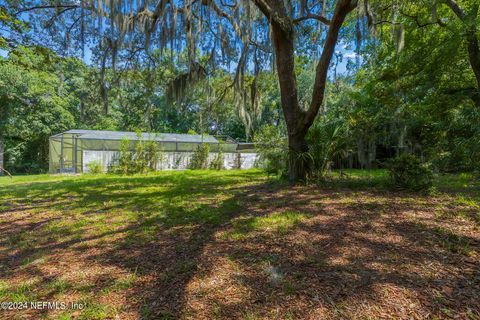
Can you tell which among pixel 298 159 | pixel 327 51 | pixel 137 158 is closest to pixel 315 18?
pixel 327 51

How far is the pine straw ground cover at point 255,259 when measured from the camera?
119 centimetres

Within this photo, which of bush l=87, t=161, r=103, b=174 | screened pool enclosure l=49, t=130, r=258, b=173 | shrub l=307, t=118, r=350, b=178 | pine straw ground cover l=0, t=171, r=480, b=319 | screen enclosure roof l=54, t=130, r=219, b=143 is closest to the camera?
pine straw ground cover l=0, t=171, r=480, b=319

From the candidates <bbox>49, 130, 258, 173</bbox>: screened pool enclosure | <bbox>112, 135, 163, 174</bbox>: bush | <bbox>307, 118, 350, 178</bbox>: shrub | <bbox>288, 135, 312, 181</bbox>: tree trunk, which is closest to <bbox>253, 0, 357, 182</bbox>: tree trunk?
<bbox>288, 135, 312, 181</bbox>: tree trunk

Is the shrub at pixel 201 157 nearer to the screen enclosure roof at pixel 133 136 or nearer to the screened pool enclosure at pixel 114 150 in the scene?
the screened pool enclosure at pixel 114 150

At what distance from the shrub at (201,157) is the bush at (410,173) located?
884cm

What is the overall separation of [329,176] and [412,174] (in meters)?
1.27

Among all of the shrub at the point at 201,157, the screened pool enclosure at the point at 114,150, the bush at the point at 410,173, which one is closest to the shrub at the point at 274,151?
the bush at the point at 410,173

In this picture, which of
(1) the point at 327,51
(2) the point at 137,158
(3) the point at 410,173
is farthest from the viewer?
(2) the point at 137,158

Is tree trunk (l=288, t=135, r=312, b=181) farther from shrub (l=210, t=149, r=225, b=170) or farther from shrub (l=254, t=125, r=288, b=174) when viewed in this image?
shrub (l=210, t=149, r=225, b=170)

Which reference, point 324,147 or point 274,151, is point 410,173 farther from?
point 274,151

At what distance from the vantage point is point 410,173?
347 centimetres

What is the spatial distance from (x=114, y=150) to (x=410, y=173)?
1056cm

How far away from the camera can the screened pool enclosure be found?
1027cm

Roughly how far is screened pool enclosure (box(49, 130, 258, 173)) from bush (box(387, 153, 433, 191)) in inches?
315
